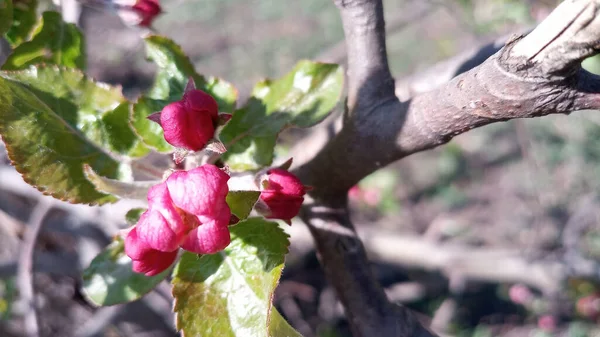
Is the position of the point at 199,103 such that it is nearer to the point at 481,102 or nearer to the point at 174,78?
the point at 174,78

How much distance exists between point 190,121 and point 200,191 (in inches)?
5.7

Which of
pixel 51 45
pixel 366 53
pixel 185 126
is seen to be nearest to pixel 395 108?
pixel 366 53

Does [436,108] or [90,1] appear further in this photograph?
[90,1]

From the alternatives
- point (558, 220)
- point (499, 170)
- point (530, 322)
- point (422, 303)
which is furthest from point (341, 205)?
point (499, 170)

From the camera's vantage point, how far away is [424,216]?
3596 mm

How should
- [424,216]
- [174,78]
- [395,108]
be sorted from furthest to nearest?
[424,216], [174,78], [395,108]

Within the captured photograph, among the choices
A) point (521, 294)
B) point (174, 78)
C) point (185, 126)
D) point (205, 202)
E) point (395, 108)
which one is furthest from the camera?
point (521, 294)

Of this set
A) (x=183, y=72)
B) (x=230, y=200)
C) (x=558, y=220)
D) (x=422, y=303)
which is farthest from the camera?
(x=558, y=220)

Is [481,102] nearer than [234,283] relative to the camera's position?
Yes

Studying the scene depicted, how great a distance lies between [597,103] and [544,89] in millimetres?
71

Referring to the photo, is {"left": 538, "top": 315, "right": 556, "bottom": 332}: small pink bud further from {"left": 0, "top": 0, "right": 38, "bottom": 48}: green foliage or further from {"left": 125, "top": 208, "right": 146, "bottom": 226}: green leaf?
{"left": 0, "top": 0, "right": 38, "bottom": 48}: green foliage

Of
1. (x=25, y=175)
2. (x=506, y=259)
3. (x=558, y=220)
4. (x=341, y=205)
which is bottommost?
(x=558, y=220)

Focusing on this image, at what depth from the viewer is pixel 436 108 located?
2.35 feet

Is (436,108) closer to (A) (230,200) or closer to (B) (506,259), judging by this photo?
(A) (230,200)
